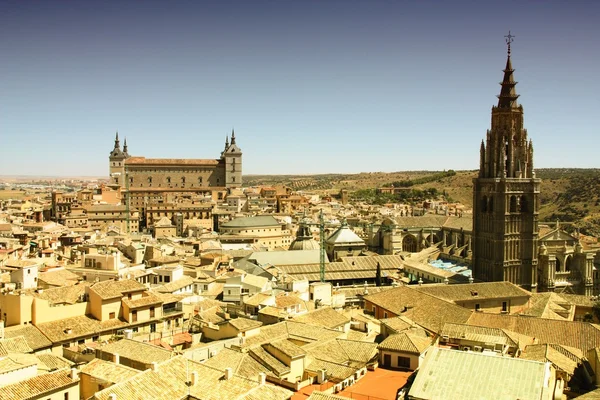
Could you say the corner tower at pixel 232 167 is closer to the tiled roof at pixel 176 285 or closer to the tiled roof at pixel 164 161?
the tiled roof at pixel 164 161

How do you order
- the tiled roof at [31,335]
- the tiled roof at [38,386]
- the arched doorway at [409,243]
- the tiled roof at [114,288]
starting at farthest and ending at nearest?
the arched doorway at [409,243] → the tiled roof at [114,288] → the tiled roof at [31,335] → the tiled roof at [38,386]

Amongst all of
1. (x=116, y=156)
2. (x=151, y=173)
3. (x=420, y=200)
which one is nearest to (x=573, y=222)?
(x=420, y=200)

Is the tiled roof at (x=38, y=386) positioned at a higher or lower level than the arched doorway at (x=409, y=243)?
higher

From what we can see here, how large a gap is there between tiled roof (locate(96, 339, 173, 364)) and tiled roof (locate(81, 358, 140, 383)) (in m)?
1.36

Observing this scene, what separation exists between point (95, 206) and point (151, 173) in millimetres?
33400

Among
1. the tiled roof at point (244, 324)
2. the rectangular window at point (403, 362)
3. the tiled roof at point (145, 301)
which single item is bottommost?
the rectangular window at point (403, 362)

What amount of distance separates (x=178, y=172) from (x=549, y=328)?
9893 centimetres

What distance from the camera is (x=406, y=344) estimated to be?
1952cm

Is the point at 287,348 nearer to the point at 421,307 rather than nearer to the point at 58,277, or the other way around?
the point at 421,307

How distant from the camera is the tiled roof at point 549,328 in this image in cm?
2400

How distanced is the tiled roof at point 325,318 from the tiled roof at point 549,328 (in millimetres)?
5676

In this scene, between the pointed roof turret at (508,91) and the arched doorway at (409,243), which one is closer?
the pointed roof turret at (508,91)

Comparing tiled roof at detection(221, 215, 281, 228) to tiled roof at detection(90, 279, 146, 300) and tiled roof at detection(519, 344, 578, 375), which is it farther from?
tiled roof at detection(519, 344, 578, 375)

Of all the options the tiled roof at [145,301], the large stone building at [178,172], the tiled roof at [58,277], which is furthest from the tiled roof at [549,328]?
the large stone building at [178,172]
